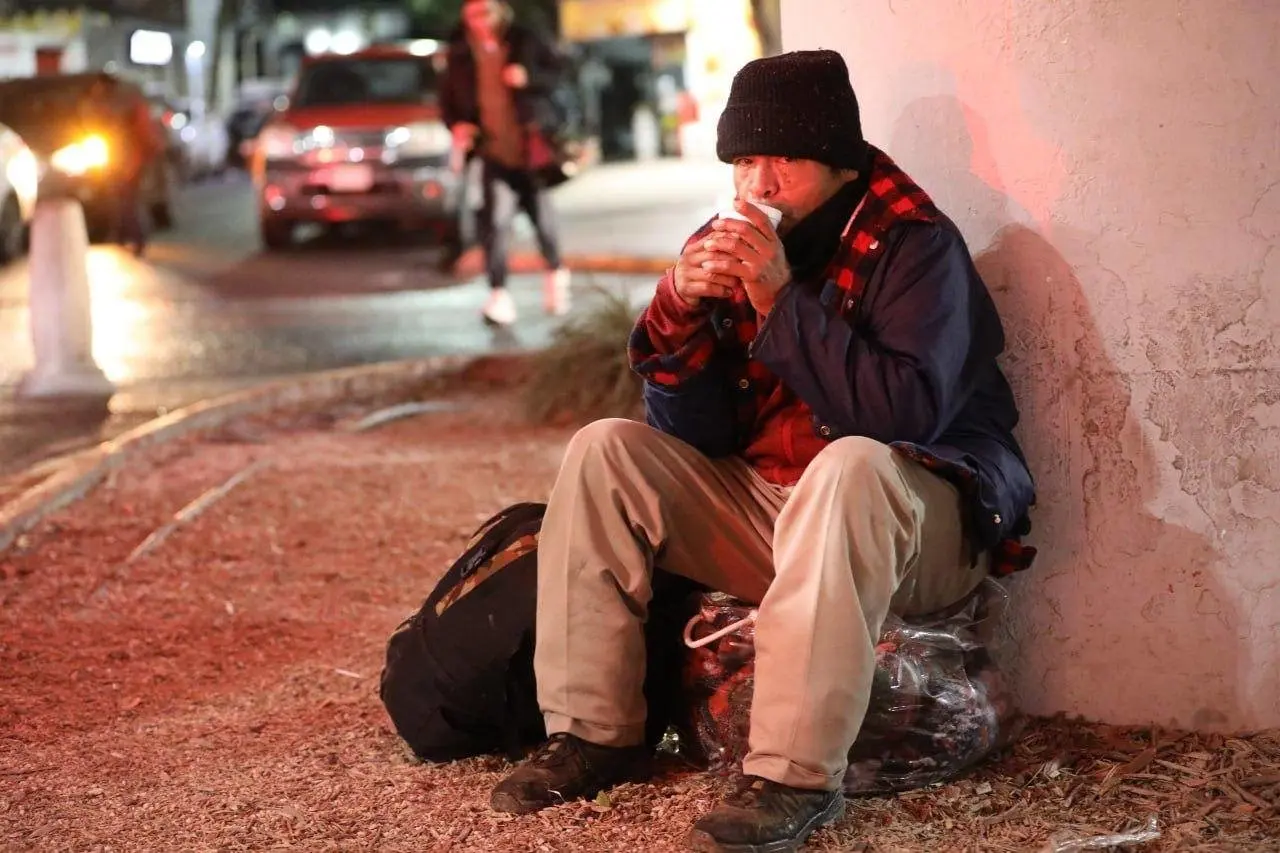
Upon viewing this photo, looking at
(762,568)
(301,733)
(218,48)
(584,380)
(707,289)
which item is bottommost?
(301,733)

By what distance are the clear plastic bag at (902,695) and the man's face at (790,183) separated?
2.61 ft

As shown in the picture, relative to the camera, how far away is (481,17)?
1102cm

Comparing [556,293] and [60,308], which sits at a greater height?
[60,308]

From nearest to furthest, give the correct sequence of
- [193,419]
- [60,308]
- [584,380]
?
[193,419] < [584,380] < [60,308]

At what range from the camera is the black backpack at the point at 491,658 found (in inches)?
145

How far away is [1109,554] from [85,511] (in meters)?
4.05

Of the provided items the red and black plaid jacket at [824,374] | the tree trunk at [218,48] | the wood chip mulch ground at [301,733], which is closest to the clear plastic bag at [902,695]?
the wood chip mulch ground at [301,733]

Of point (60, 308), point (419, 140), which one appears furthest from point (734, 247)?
point (419, 140)

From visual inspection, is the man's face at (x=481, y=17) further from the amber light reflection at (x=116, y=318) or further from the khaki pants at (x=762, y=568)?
the khaki pants at (x=762, y=568)

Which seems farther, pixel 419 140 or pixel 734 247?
pixel 419 140

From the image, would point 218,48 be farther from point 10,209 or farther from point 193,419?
point 193,419

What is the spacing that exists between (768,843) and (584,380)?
4.88 metres

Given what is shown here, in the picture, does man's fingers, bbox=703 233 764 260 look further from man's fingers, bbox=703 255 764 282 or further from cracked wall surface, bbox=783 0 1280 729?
cracked wall surface, bbox=783 0 1280 729

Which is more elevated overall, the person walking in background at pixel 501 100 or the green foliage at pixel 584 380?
the person walking in background at pixel 501 100
